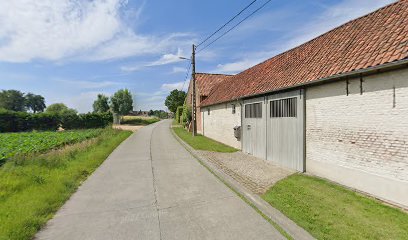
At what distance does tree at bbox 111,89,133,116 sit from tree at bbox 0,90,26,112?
7627 centimetres

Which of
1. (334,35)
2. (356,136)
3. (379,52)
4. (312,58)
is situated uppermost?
(334,35)

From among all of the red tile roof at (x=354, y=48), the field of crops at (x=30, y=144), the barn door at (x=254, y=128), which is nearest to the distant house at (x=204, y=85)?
the field of crops at (x=30, y=144)

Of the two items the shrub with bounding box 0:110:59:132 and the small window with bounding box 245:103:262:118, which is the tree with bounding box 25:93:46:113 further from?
the small window with bounding box 245:103:262:118

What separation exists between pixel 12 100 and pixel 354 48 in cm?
13619

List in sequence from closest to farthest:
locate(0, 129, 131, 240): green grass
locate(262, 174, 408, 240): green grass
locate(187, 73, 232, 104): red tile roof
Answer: locate(262, 174, 408, 240): green grass
locate(0, 129, 131, 240): green grass
locate(187, 73, 232, 104): red tile roof

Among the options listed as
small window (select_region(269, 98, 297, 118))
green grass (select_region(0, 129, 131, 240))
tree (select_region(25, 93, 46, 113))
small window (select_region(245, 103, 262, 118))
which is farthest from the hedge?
tree (select_region(25, 93, 46, 113))

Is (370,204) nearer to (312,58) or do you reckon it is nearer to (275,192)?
(275,192)

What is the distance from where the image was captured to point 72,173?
25.6 ft

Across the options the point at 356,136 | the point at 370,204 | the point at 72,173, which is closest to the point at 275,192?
the point at 370,204

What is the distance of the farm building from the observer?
201 inches

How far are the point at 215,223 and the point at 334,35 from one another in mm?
8928

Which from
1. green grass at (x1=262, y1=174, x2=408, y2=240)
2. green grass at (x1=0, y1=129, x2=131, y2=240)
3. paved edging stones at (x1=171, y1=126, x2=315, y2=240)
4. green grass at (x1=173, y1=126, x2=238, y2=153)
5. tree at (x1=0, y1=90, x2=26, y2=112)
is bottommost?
paved edging stones at (x1=171, y1=126, x2=315, y2=240)

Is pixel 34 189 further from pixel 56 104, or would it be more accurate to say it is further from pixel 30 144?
pixel 56 104

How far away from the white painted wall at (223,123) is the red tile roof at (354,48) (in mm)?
3969
